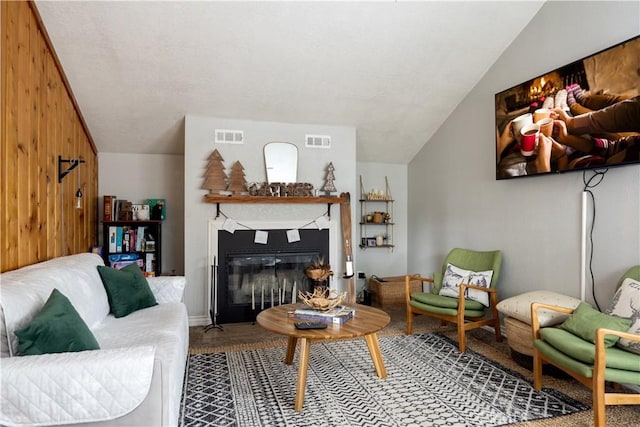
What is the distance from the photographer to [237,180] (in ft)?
14.5

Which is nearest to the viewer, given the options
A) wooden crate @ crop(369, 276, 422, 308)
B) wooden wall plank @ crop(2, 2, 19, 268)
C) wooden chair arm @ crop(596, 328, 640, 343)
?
wooden chair arm @ crop(596, 328, 640, 343)

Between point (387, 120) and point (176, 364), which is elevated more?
point (387, 120)

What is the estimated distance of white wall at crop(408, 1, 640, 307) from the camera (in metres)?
2.91

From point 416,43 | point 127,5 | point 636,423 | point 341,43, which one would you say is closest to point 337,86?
point 341,43

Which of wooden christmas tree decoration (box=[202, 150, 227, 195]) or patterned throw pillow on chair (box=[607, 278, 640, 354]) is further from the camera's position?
wooden christmas tree decoration (box=[202, 150, 227, 195])

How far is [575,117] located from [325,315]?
2.44 m

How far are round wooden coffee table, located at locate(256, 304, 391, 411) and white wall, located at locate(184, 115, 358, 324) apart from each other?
1.59m

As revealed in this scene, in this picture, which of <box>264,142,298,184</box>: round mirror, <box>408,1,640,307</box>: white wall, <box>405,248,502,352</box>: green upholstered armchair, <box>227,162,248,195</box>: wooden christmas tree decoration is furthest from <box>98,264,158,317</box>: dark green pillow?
<box>408,1,640,307</box>: white wall

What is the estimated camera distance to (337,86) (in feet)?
13.8

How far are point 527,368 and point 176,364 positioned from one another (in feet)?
8.48

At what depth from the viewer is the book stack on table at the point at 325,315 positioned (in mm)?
2805

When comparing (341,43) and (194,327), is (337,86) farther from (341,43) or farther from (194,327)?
(194,327)

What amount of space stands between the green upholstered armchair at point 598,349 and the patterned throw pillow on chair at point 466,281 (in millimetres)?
970

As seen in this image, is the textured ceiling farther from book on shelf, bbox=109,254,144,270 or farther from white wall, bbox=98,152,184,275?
book on shelf, bbox=109,254,144,270
